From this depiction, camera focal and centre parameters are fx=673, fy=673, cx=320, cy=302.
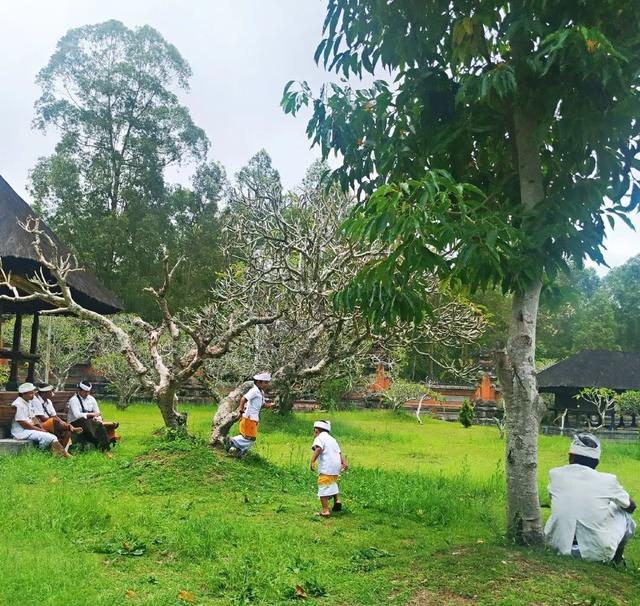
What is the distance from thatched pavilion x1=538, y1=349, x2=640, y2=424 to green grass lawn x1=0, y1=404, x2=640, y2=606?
14.6 meters

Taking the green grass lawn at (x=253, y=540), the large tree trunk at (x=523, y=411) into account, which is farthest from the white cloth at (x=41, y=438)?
the large tree trunk at (x=523, y=411)

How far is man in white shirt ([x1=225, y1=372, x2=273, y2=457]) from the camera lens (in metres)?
8.14

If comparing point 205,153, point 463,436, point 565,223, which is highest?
point 205,153

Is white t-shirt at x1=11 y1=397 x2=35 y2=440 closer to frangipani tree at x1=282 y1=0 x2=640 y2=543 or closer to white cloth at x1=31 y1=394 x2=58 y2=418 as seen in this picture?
white cloth at x1=31 y1=394 x2=58 y2=418

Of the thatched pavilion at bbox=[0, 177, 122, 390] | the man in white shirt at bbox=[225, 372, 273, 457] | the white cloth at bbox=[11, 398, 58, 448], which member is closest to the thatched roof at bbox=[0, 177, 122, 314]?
the thatched pavilion at bbox=[0, 177, 122, 390]

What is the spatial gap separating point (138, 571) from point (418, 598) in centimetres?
176

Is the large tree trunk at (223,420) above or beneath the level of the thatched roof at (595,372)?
beneath

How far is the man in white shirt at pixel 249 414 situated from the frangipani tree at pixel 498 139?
342cm

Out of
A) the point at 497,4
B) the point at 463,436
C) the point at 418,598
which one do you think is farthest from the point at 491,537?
the point at 463,436

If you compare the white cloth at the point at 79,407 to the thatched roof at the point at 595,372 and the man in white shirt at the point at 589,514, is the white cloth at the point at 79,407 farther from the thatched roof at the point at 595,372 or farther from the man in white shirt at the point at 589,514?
the thatched roof at the point at 595,372

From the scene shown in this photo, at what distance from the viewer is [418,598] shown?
149 inches

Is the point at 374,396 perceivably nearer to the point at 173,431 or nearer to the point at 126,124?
the point at 126,124

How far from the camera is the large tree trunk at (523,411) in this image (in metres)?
4.87

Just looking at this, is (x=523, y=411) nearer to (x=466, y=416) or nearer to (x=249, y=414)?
(x=249, y=414)
